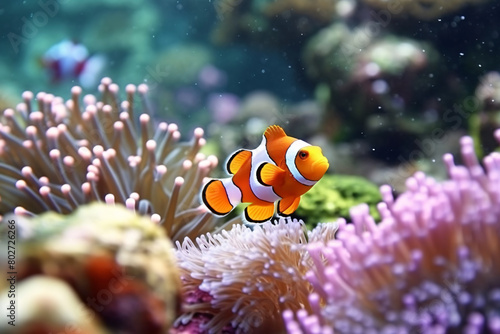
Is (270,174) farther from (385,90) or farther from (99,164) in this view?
(385,90)

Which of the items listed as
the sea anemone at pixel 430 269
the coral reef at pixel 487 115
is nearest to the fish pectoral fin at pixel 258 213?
the sea anemone at pixel 430 269

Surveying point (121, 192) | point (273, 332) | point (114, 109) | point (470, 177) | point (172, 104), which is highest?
point (470, 177)

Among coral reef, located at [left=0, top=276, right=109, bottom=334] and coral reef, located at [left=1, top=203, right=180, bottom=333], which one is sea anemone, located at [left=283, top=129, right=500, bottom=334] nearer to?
coral reef, located at [left=1, top=203, right=180, bottom=333]

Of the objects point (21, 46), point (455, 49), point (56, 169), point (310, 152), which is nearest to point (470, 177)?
point (310, 152)

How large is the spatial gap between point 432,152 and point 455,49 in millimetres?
1469

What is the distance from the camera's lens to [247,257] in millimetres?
1621

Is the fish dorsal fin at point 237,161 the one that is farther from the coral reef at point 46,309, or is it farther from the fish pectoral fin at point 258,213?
the coral reef at point 46,309

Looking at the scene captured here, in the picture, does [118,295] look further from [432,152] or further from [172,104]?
[172,104]

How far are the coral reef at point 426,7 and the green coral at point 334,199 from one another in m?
3.10

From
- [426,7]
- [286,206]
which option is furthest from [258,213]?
[426,7]

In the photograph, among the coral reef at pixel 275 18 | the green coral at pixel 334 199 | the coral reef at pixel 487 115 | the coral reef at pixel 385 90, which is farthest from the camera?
the coral reef at pixel 275 18

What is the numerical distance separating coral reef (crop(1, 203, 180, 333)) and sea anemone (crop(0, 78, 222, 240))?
40.4 inches

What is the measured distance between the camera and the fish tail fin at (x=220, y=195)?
77.3 inches

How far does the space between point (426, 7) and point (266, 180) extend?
4.66 m
